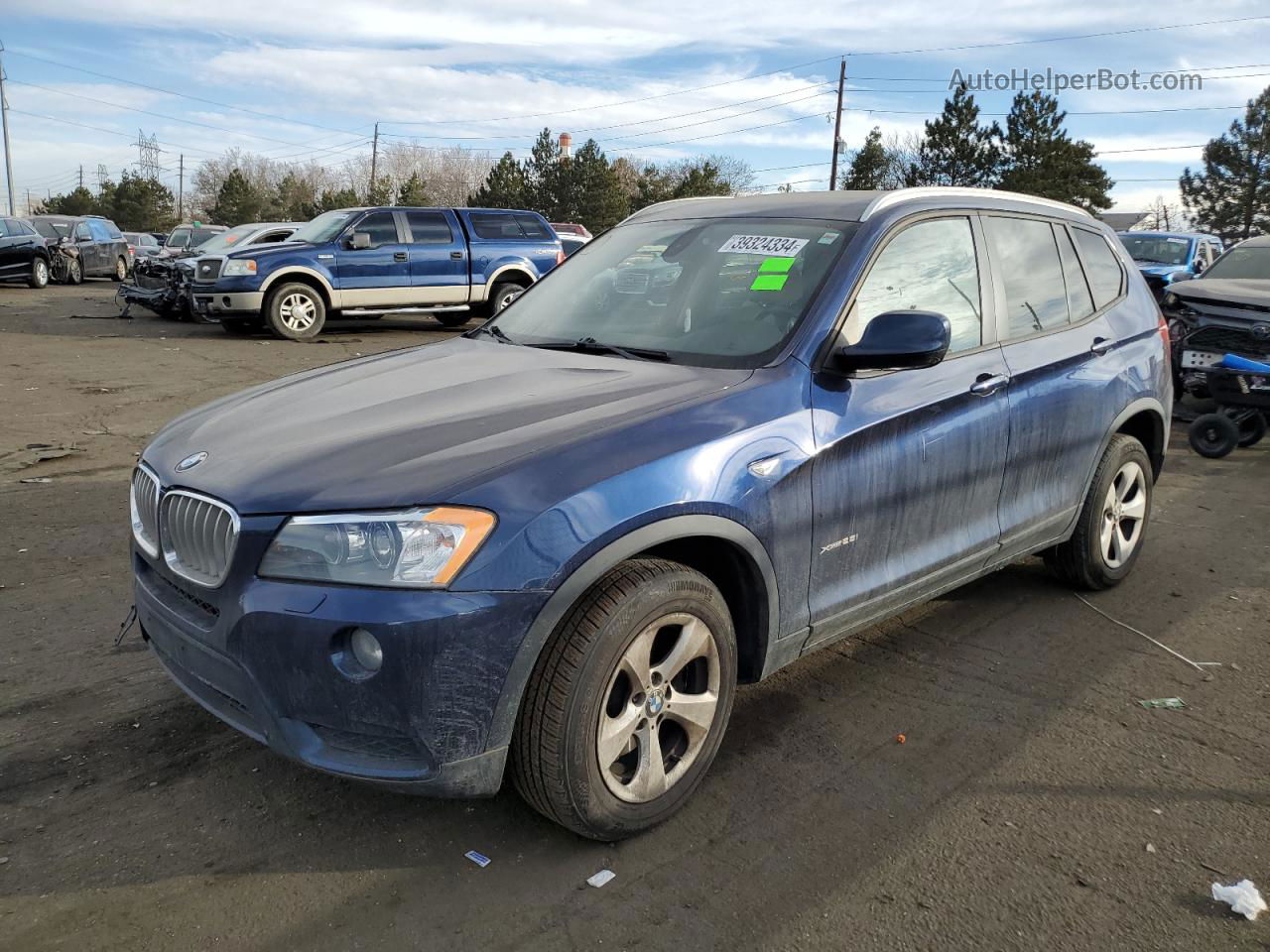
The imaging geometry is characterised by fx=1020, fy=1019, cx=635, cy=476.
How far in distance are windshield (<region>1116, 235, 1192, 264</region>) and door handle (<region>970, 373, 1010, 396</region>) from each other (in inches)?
586

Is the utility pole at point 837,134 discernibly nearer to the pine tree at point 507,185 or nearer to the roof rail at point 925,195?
the pine tree at point 507,185

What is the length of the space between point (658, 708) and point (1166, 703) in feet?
6.94

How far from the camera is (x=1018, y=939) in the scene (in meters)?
2.45

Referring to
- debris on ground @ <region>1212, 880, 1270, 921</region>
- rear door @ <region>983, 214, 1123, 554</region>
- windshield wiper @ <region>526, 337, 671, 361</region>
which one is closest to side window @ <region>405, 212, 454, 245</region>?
rear door @ <region>983, 214, 1123, 554</region>

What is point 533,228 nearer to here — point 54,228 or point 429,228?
point 429,228

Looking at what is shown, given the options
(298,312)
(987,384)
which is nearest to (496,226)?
(298,312)

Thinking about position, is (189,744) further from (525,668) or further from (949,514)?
(949,514)

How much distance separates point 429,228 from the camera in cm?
1548

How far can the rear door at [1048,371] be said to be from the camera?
398cm

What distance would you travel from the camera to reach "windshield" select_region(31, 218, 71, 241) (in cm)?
2628

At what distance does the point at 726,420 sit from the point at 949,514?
1.19 metres

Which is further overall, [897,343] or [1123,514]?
[1123,514]

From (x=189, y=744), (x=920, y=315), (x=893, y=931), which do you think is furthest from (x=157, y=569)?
(x=920, y=315)

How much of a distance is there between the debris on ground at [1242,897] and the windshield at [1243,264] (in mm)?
9336
